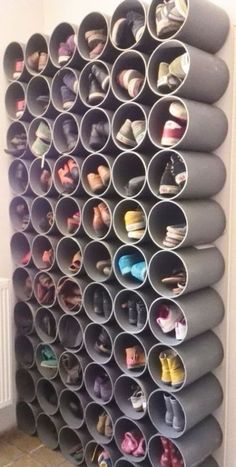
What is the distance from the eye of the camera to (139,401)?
177 centimetres

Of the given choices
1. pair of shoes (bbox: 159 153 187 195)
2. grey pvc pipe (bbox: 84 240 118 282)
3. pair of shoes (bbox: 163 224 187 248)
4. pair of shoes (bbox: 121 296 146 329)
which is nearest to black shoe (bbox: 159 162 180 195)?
pair of shoes (bbox: 159 153 187 195)

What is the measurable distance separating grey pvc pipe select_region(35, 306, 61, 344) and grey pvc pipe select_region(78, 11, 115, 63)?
1.25 metres

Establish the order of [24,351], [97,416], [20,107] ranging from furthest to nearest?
[24,351] → [20,107] → [97,416]

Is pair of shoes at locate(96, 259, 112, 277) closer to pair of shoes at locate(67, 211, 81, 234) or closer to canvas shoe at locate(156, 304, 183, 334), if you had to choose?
pair of shoes at locate(67, 211, 81, 234)

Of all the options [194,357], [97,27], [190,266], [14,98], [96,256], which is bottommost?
[194,357]

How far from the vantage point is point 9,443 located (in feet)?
7.29

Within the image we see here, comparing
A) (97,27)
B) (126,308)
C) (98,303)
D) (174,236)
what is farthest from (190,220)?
(97,27)

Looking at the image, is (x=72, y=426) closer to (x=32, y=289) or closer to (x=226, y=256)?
(x=32, y=289)

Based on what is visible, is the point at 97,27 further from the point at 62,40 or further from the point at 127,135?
the point at 127,135

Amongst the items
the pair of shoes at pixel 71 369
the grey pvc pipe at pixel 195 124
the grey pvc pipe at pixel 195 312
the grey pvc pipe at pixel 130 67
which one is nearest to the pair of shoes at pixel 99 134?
the grey pvc pipe at pixel 130 67

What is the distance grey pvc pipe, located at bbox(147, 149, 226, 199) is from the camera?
4.98ft

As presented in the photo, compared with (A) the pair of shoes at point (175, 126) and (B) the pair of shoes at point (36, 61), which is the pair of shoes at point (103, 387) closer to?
(A) the pair of shoes at point (175, 126)

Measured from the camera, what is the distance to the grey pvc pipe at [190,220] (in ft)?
5.06

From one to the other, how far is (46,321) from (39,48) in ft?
4.70
